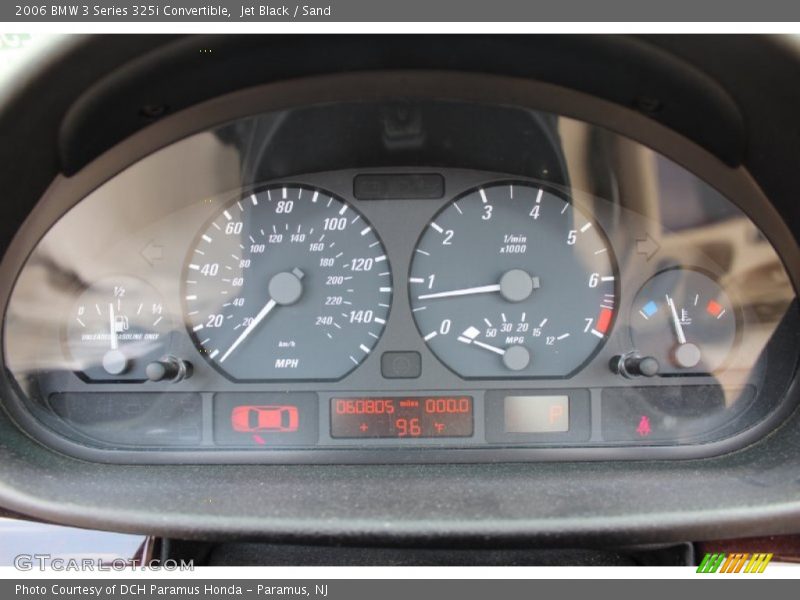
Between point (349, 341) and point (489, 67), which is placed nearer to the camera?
point (489, 67)

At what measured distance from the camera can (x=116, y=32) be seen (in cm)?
202

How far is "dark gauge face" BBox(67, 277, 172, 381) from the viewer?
283 cm

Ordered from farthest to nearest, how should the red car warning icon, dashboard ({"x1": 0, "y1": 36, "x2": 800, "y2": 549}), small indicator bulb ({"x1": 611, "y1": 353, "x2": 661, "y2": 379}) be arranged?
the red car warning icon
small indicator bulb ({"x1": 611, "y1": 353, "x2": 661, "y2": 379})
dashboard ({"x1": 0, "y1": 36, "x2": 800, "y2": 549})

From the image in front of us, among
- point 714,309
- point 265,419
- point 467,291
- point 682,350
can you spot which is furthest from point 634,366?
point 265,419

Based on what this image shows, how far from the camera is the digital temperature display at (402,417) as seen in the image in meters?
2.77

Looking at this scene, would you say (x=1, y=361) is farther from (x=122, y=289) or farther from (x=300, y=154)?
(x=300, y=154)

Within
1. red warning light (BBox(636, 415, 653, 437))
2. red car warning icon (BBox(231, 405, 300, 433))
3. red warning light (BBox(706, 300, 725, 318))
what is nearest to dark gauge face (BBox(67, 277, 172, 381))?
red car warning icon (BBox(231, 405, 300, 433))

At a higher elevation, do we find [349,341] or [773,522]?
[349,341]

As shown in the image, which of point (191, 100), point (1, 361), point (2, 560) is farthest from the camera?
point (1, 361)

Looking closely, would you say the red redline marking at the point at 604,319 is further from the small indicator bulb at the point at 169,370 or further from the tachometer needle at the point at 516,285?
the small indicator bulb at the point at 169,370

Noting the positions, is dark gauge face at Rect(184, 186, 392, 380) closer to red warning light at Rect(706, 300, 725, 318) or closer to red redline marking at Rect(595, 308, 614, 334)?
red redline marking at Rect(595, 308, 614, 334)

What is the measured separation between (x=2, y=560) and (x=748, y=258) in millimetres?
2618

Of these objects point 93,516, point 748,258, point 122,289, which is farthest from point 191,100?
point 748,258

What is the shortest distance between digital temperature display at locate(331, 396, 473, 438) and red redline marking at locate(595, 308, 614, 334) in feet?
1.83
